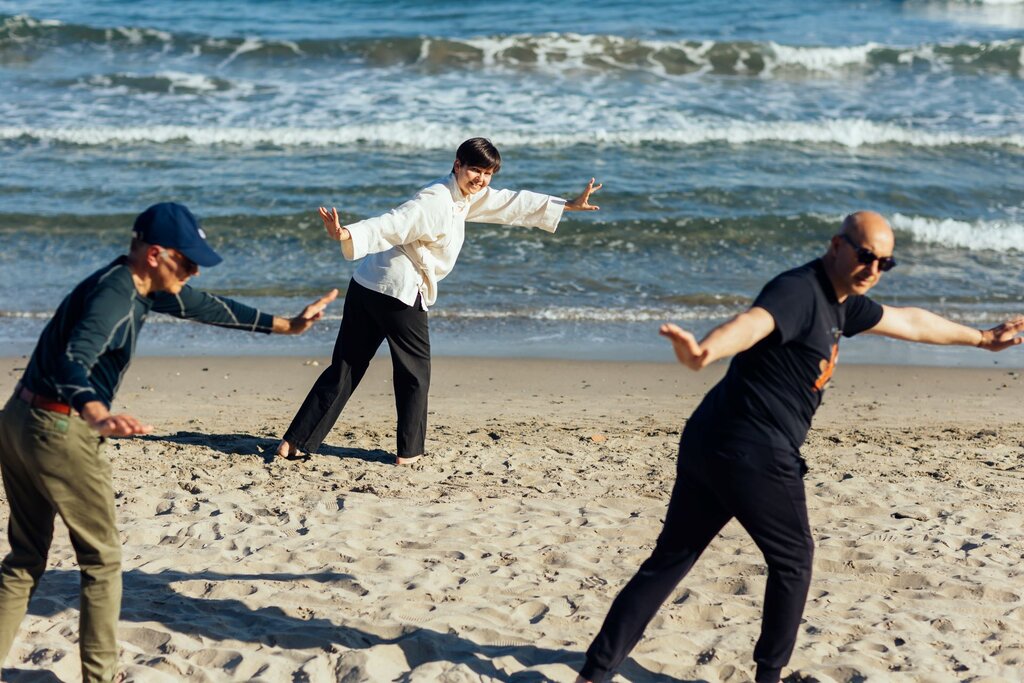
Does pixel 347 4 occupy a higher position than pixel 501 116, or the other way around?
pixel 347 4

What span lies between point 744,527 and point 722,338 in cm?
80

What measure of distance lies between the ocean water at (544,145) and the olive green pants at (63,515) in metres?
5.44

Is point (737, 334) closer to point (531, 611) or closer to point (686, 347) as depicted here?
point (686, 347)

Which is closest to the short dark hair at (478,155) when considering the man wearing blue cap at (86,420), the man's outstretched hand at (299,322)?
the man's outstretched hand at (299,322)

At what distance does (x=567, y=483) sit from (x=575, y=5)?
19.8m

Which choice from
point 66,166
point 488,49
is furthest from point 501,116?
point 66,166

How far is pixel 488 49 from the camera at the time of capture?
2109cm

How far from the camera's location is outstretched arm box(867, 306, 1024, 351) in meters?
3.95

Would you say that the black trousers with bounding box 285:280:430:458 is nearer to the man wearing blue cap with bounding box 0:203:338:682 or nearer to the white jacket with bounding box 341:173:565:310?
the white jacket with bounding box 341:173:565:310

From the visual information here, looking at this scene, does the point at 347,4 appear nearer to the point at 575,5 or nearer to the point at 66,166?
the point at 575,5

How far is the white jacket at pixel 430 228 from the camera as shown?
18.8 ft

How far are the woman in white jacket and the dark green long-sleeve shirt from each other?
6.22 ft

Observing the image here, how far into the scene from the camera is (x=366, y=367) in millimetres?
6406

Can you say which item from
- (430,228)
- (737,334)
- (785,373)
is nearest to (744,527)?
(785,373)
